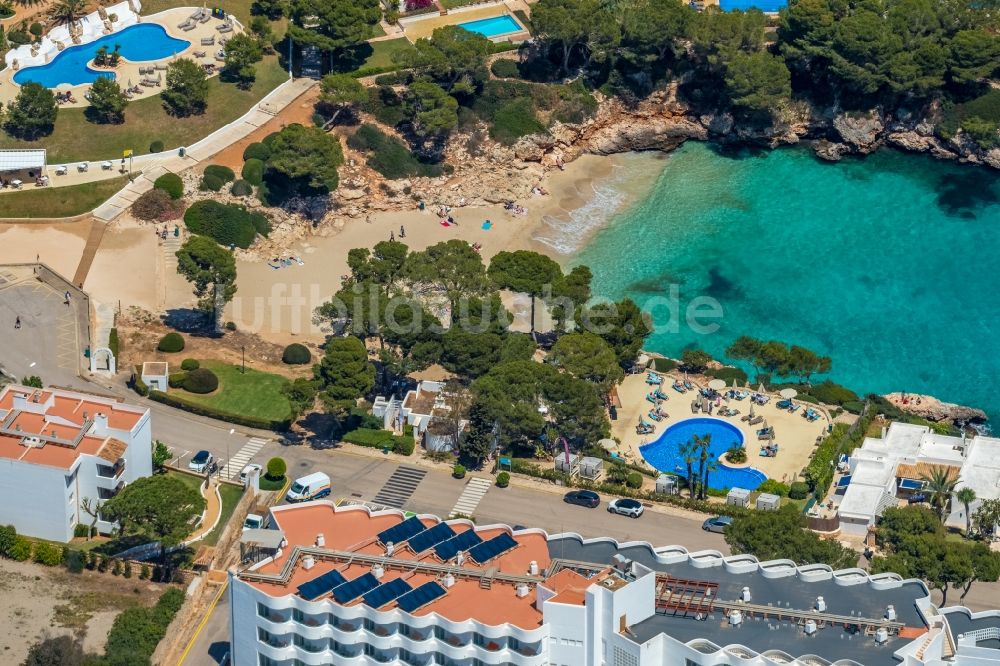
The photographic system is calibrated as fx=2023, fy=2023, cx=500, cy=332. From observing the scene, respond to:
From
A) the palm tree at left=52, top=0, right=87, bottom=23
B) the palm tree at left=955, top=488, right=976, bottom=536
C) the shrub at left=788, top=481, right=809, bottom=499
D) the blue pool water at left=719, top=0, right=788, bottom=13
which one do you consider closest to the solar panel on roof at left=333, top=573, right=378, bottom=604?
the shrub at left=788, top=481, right=809, bottom=499

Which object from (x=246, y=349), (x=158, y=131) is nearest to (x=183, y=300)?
(x=246, y=349)

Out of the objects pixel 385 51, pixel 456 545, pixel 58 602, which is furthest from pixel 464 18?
pixel 456 545

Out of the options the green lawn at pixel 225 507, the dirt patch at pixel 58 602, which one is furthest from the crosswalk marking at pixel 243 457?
the dirt patch at pixel 58 602

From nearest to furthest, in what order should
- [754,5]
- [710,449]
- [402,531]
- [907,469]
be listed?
[402,531], [907,469], [710,449], [754,5]

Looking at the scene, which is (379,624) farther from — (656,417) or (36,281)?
(36,281)

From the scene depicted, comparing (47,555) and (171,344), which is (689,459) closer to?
(171,344)

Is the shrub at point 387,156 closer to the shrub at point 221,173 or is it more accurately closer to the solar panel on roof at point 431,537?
the shrub at point 221,173
